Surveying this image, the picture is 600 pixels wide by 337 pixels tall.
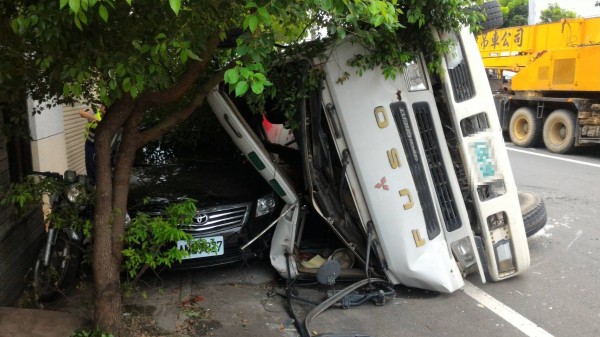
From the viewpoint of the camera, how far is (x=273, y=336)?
3.77m

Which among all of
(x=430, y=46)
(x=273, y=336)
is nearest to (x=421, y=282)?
(x=273, y=336)

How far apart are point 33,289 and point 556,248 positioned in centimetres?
511

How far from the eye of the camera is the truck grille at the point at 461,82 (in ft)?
14.1

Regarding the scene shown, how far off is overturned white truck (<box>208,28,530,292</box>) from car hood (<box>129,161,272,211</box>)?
61 cm

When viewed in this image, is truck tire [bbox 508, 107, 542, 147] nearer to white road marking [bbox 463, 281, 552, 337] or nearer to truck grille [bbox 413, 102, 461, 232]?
white road marking [bbox 463, 281, 552, 337]

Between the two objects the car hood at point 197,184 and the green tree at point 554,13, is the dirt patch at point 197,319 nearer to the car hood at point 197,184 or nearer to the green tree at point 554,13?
the car hood at point 197,184

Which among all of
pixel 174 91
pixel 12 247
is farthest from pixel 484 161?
pixel 12 247

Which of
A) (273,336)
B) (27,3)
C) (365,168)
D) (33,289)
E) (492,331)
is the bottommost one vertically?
(492,331)

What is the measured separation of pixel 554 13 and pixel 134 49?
100 ft

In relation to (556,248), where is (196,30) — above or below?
above

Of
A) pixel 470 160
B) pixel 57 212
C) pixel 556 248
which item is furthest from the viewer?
pixel 556 248

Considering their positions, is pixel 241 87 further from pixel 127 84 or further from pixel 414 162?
pixel 414 162

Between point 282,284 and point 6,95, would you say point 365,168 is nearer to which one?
point 282,284

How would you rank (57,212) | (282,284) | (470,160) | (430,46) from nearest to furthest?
(57,212) → (430,46) → (470,160) → (282,284)
